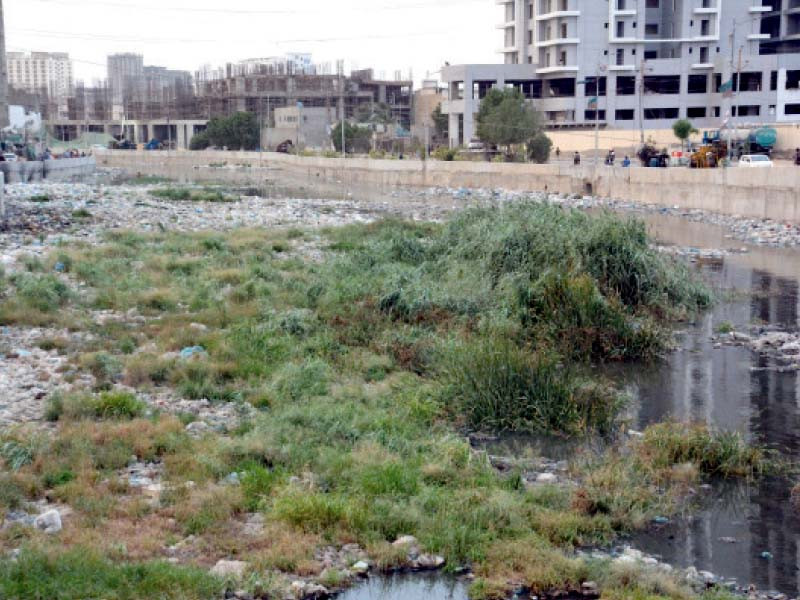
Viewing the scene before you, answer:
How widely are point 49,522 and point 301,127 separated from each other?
9275 cm

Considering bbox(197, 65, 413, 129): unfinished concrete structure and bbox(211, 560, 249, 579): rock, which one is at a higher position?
bbox(197, 65, 413, 129): unfinished concrete structure

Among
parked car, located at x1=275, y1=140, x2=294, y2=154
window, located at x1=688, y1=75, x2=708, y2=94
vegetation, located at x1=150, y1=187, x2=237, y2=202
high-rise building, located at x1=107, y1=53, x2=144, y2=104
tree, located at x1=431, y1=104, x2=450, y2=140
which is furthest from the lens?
high-rise building, located at x1=107, y1=53, x2=144, y2=104

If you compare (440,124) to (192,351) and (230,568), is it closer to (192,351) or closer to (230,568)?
(192,351)

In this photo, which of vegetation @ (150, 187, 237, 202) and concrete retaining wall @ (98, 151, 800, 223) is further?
vegetation @ (150, 187, 237, 202)

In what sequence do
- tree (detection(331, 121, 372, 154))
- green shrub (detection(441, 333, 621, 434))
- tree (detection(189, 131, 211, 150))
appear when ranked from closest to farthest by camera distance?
green shrub (detection(441, 333, 621, 434)), tree (detection(331, 121, 372, 154)), tree (detection(189, 131, 211, 150))

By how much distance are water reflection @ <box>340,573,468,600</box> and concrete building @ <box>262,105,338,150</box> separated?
298 feet

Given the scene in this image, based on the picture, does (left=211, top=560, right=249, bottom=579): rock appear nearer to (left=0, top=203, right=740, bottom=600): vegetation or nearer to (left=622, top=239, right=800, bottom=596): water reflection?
(left=0, top=203, right=740, bottom=600): vegetation

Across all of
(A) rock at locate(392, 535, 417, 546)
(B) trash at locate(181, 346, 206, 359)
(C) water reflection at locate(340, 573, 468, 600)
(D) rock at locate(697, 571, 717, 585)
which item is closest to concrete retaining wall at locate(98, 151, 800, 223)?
(B) trash at locate(181, 346, 206, 359)

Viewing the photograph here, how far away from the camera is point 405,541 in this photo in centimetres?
671

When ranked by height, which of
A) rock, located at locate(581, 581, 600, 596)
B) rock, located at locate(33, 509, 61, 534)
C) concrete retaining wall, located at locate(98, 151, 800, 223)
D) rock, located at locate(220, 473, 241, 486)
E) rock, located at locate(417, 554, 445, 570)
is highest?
concrete retaining wall, located at locate(98, 151, 800, 223)

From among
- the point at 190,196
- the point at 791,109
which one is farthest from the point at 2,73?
the point at 791,109

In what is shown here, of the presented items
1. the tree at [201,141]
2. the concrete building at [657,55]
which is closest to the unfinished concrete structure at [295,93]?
the tree at [201,141]

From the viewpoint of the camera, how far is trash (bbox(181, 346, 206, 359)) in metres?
11.6

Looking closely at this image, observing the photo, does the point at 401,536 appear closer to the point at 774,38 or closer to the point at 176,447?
the point at 176,447
